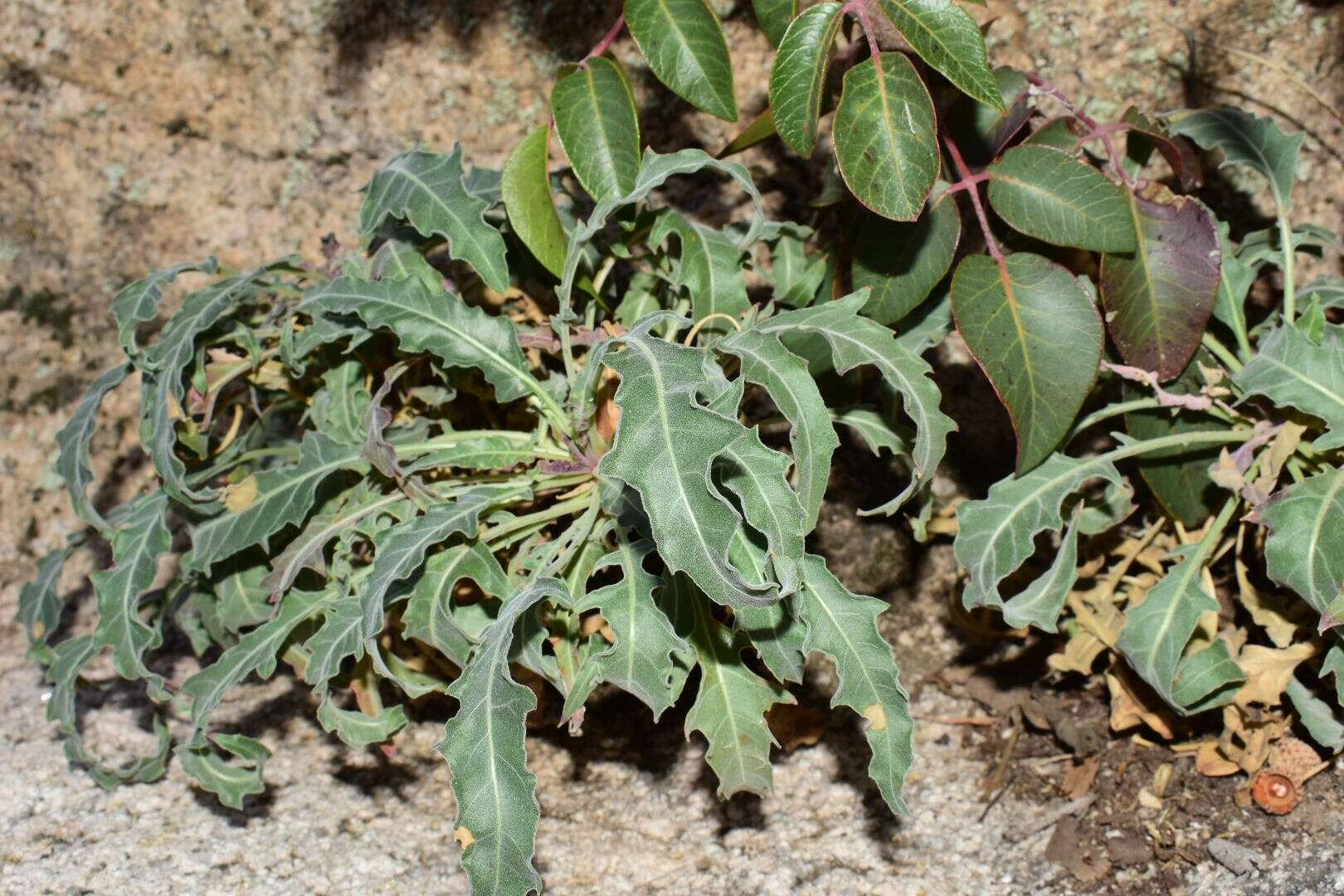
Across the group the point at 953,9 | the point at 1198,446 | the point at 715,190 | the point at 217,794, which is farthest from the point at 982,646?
the point at 217,794

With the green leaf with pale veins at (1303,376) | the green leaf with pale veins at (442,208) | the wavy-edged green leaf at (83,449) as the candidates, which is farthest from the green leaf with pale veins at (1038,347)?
the wavy-edged green leaf at (83,449)

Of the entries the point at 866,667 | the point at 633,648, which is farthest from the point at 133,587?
the point at 866,667

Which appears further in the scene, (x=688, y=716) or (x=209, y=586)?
(x=209, y=586)

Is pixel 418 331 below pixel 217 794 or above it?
above

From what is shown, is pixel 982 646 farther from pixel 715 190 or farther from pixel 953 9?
pixel 953 9

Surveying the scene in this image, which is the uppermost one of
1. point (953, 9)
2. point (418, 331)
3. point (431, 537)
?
point (953, 9)

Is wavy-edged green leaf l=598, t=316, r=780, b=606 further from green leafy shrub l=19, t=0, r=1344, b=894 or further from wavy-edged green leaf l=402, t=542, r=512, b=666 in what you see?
wavy-edged green leaf l=402, t=542, r=512, b=666
